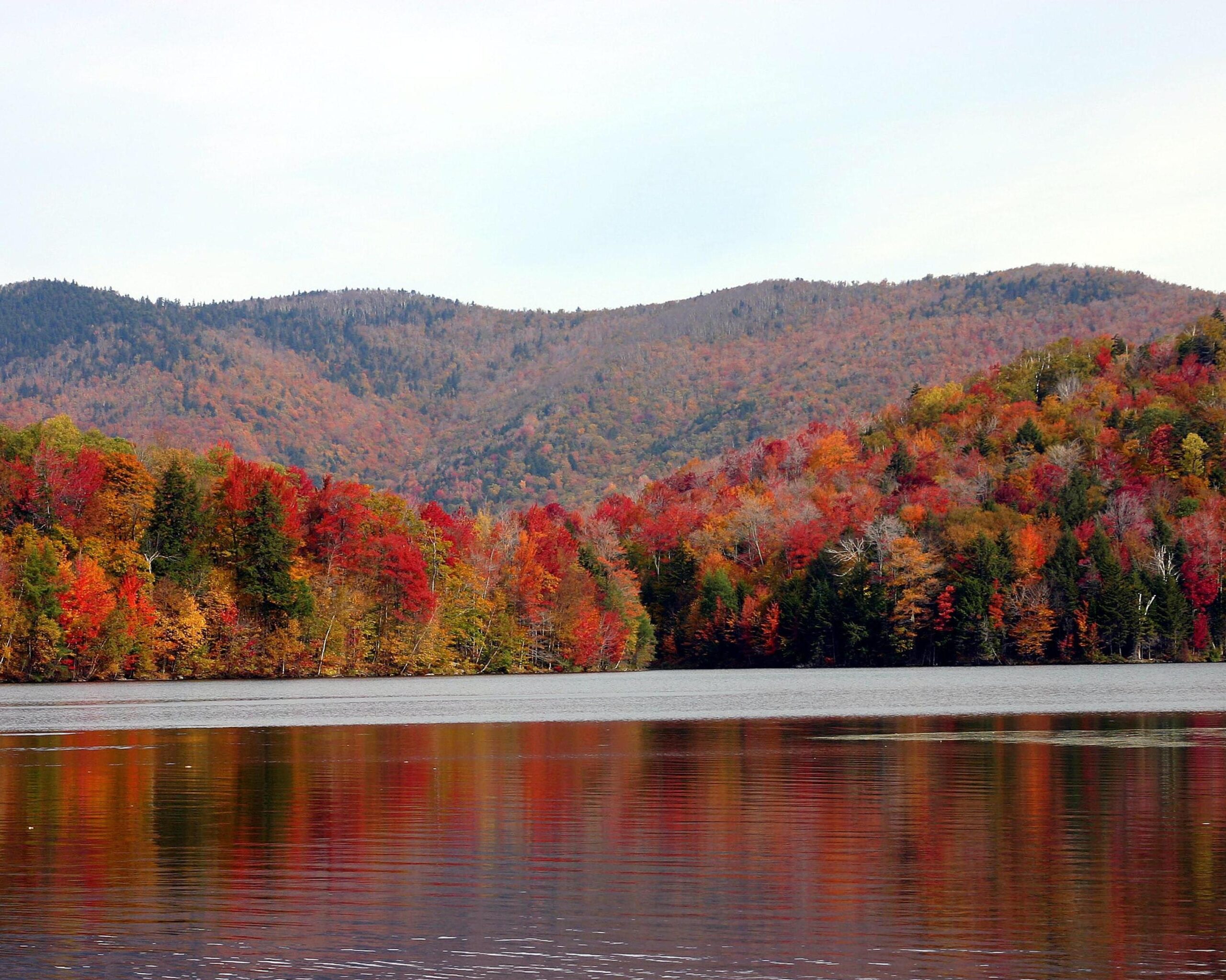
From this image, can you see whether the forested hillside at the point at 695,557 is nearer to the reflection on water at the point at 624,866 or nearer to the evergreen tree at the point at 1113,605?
the evergreen tree at the point at 1113,605

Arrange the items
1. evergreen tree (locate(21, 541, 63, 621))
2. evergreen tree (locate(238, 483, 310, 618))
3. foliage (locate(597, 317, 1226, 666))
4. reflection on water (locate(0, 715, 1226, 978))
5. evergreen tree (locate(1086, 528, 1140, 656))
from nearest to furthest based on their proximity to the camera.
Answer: reflection on water (locate(0, 715, 1226, 978)), evergreen tree (locate(21, 541, 63, 621)), evergreen tree (locate(238, 483, 310, 618)), evergreen tree (locate(1086, 528, 1140, 656)), foliage (locate(597, 317, 1226, 666))

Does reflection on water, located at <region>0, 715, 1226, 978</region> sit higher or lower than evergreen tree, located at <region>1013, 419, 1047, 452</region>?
lower

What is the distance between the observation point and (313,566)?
376 ft

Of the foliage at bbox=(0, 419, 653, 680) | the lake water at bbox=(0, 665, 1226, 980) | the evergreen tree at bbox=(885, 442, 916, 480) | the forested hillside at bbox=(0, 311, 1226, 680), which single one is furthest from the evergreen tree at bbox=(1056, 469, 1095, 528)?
the lake water at bbox=(0, 665, 1226, 980)

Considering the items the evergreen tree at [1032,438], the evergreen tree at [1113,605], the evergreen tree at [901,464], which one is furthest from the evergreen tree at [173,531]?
the evergreen tree at [1032,438]

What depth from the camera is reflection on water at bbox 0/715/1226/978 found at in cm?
1545

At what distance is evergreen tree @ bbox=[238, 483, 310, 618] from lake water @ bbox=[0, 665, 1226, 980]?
204 feet

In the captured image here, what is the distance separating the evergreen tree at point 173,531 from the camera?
10469 centimetres

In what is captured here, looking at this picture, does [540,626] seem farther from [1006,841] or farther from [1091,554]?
[1006,841]

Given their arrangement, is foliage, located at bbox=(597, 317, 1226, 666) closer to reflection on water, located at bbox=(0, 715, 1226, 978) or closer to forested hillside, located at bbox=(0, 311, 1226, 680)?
forested hillside, located at bbox=(0, 311, 1226, 680)

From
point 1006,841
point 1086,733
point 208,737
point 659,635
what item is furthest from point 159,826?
point 659,635

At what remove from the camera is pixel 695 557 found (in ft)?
519

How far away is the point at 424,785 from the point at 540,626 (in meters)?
101

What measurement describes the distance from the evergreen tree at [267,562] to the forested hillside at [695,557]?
0.19 metres
